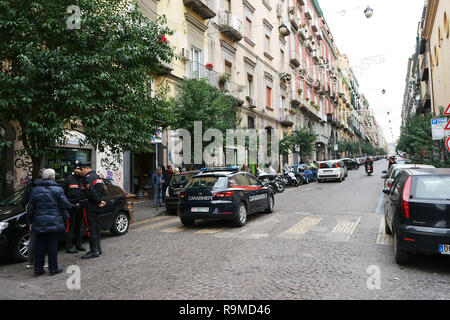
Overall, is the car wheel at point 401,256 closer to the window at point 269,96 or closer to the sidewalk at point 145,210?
the sidewalk at point 145,210

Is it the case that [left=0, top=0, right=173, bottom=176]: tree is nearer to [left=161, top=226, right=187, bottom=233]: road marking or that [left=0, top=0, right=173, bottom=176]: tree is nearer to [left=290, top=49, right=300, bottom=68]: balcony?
[left=161, top=226, right=187, bottom=233]: road marking

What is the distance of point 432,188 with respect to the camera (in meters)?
5.20

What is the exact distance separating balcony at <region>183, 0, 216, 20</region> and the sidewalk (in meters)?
10.9

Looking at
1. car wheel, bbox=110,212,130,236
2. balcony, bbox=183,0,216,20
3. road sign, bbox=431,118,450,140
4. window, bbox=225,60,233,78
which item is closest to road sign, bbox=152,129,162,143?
car wheel, bbox=110,212,130,236

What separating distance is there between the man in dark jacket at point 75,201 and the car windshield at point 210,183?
3.03 m

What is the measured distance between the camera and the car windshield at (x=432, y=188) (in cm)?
506

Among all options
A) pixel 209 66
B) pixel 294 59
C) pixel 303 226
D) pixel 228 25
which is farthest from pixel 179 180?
pixel 294 59

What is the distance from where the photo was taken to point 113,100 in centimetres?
865

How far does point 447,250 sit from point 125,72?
7.72 metres

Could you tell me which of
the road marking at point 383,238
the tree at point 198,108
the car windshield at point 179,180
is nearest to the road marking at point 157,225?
the car windshield at point 179,180

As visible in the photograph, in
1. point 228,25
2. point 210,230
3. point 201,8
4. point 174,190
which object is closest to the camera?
point 210,230

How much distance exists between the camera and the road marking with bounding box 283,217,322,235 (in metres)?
8.08

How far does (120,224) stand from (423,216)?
6.76 m

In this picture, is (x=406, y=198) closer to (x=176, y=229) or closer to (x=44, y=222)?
(x=44, y=222)
